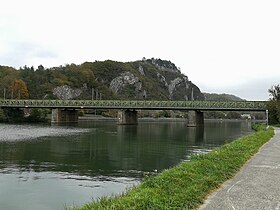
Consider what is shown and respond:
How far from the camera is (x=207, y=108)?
93.6m

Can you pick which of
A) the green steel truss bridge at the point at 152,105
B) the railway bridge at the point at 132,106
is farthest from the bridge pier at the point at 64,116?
the green steel truss bridge at the point at 152,105

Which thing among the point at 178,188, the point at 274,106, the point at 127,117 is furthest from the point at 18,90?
the point at 178,188

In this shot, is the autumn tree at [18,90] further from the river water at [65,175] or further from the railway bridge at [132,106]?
the river water at [65,175]

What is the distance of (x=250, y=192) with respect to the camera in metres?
11.3

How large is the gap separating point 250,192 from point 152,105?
291 ft

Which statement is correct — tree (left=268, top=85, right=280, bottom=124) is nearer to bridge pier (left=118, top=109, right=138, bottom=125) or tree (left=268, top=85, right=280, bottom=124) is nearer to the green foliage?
bridge pier (left=118, top=109, right=138, bottom=125)

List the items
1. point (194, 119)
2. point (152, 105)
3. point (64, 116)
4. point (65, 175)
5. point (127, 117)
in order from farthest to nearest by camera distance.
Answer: point (64, 116) → point (127, 117) → point (152, 105) → point (194, 119) → point (65, 175)

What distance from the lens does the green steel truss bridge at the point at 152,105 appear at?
94188 millimetres

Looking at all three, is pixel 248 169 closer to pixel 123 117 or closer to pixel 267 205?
pixel 267 205

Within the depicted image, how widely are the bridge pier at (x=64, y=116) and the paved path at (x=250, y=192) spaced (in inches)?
3721

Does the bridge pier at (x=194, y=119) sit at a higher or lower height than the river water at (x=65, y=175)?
higher

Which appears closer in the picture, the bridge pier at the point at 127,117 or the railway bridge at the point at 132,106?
the railway bridge at the point at 132,106

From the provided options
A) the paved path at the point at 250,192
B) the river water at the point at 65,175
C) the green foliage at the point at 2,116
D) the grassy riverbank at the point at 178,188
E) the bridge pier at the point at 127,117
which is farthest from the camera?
the green foliage at the point at 2,116

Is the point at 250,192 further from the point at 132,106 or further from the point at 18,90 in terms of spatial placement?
the point at 18,90
